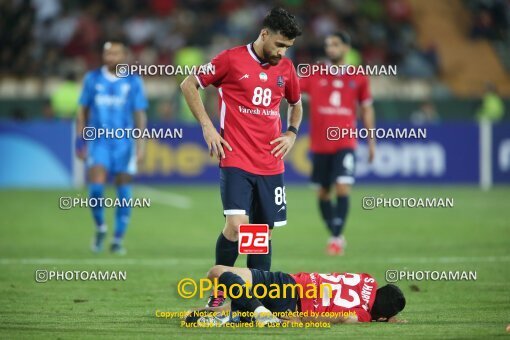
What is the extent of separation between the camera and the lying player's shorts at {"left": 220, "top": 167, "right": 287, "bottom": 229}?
353 inches

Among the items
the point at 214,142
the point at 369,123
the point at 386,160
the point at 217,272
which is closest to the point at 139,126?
the point at 369,123

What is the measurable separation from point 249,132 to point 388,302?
5.98ft


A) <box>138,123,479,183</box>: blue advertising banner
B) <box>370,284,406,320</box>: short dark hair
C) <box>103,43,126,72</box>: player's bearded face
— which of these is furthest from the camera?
<box>138,123,479,183</box>: blue advertising banner

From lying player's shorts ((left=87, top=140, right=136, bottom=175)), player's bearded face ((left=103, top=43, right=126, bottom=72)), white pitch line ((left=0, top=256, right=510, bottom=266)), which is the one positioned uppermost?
player's bearded face ((left=103, top=43, right=126, bottom=72))

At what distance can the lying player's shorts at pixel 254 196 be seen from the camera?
8.96 metres

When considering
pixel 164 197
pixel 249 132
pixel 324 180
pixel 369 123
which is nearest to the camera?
pixel 249 132

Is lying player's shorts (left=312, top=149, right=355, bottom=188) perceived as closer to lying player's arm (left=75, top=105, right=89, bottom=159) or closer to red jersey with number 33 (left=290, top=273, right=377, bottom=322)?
lying player's arm (left=75, top=105, right=89, bottom=159)

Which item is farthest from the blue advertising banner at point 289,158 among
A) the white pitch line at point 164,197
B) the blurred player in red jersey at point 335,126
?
the blurred player in red jersey at point 335,126

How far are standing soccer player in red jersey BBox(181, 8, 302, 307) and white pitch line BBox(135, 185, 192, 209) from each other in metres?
11.0

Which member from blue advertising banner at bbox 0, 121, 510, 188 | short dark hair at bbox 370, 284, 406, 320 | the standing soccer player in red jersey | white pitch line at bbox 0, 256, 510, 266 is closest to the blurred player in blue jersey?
white pitch line at bbox 0, 256, 510, 266

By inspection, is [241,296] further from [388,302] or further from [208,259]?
[208,259]

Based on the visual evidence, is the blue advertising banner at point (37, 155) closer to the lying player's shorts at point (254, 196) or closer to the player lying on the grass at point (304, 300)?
the lying player's shorts at point (254, 196)

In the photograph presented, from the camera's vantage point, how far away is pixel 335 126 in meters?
14.1

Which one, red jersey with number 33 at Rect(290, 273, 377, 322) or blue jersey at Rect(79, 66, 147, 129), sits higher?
blue jersey at Rect(79, 66, 147, 129)
